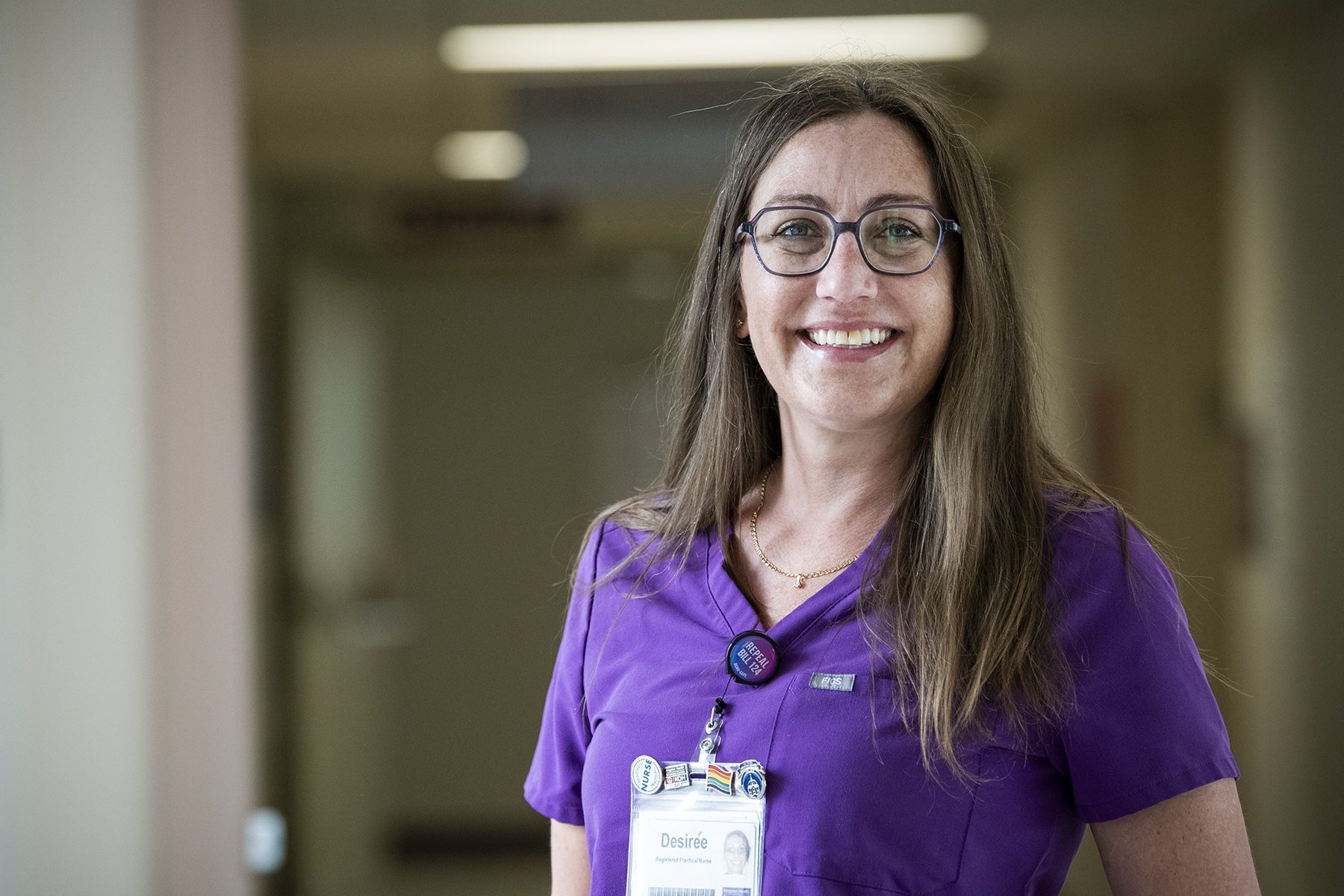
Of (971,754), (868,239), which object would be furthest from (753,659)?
(868,239)

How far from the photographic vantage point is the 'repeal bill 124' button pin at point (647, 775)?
1.21m

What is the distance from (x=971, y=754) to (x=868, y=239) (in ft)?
1.70

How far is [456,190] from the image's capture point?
5.51m

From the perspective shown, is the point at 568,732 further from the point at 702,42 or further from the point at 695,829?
the point at 702,42

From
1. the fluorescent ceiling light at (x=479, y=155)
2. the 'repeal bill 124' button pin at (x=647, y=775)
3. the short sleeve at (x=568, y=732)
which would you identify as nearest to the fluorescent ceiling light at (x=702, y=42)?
the fluorescent ceiling light at (x=479, y=155)

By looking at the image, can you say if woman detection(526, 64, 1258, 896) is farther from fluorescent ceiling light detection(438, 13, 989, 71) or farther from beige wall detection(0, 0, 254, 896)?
fluorescent ceiling light detection(438, 13, 989, 71)

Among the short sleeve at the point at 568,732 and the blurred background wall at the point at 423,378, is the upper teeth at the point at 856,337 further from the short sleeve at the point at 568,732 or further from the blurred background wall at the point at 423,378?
the blurred background wall at the point at 423,378

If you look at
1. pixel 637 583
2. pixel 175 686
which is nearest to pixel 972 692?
pixel 637 583

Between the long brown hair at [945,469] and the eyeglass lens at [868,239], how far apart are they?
5cm

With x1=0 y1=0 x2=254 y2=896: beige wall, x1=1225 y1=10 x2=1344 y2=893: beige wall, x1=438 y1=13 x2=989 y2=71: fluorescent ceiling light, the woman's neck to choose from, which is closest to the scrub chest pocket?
the woman's neck

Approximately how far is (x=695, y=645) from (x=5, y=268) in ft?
6.91

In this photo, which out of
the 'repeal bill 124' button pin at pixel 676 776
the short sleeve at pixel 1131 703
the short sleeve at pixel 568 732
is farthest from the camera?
the short sleeve at pixel 568 732

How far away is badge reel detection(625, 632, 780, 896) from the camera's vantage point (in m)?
1.15

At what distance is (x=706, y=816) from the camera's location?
1169 millimetres
